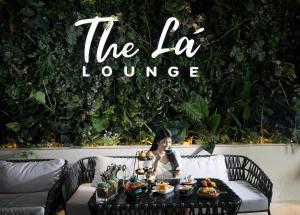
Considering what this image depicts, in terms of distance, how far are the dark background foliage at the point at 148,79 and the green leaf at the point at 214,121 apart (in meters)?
0.01

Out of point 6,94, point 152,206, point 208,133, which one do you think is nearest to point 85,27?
point 6,94

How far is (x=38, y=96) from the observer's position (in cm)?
A: 572

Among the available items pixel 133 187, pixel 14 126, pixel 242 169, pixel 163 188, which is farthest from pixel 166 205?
pixel 14 126

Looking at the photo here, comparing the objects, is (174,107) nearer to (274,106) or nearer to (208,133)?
(208,133)

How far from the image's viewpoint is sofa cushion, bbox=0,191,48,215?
14.3 feet

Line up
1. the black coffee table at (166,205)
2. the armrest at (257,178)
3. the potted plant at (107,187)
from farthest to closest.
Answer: the armrest at (257,178), the potted plant at (107,187), the black coffee table at (166,205)

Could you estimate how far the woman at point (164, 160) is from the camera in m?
4.54

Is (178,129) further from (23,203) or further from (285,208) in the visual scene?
(23,203)

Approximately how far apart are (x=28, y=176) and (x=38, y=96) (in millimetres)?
1154

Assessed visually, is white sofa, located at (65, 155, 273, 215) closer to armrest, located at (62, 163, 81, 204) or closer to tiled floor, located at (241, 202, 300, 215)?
armrest, located at (62, 163, 81, 204)

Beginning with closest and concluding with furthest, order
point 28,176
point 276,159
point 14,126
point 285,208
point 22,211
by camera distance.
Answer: point 22,211
point 28,176
point 285,208
point 14,126
point 276,159

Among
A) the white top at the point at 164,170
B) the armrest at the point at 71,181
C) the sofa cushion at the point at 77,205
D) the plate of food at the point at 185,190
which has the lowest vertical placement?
the sofa cushion at the point at 77,205

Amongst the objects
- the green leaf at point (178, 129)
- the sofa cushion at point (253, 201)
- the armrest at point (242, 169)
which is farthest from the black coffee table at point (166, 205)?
the green leaf at point (178, 129)

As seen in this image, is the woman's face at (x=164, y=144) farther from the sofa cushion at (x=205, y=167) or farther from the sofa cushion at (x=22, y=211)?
the sofa cushion at (x=22, y=211)
